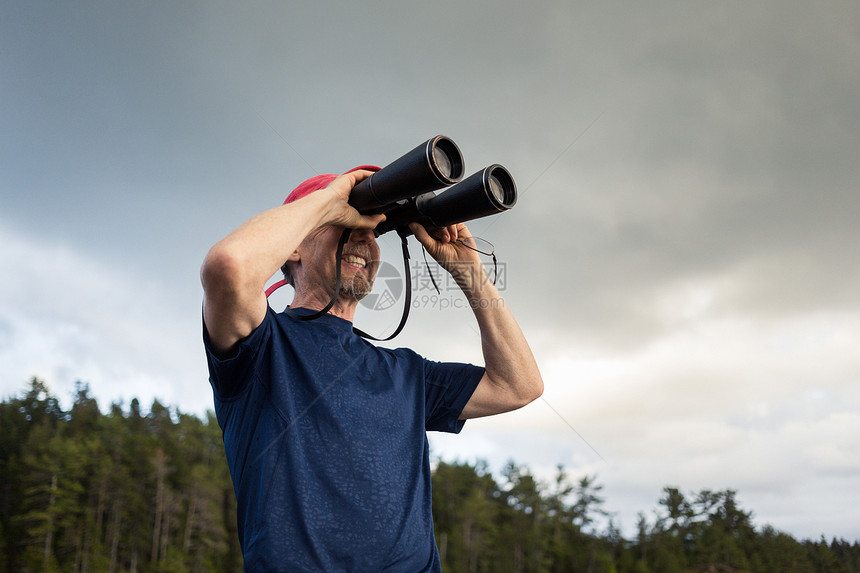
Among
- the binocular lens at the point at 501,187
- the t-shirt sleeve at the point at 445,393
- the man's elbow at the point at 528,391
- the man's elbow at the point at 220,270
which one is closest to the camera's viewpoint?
the man's elbow at the point at 220,270

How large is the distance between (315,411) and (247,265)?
45 centimetres

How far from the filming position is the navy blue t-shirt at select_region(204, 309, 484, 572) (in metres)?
1.54

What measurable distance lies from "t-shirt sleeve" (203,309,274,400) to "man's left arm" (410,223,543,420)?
801 mm

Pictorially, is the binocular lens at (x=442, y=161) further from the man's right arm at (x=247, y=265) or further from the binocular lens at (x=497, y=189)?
the man's right arm at (x=247, y=265)

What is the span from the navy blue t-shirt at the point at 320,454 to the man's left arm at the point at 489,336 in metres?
0.44

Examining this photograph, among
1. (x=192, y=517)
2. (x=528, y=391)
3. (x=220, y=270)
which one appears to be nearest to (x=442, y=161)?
(x=220, y=270)

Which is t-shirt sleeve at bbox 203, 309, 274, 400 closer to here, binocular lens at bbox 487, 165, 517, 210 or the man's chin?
the man's chin

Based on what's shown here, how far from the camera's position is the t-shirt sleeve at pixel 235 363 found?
1681mm

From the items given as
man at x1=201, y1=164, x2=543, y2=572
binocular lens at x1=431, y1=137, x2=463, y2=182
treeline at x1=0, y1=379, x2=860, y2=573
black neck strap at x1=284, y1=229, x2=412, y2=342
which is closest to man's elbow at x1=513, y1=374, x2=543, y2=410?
man at x1=201, y1=164, x2=543, y2=572

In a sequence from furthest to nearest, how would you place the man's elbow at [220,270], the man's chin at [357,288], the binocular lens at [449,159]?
the man's chin at [357,288], the binocular lens at [449,159], the man's elbow at [220,270]

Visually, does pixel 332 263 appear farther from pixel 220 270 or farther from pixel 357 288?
pixel 220 270

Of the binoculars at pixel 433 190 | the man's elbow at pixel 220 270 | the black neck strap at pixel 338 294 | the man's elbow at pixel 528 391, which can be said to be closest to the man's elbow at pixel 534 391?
the man's elbow at pixel 528 391

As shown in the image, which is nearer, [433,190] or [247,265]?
[247,265]

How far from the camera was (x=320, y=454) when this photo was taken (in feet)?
5.38
